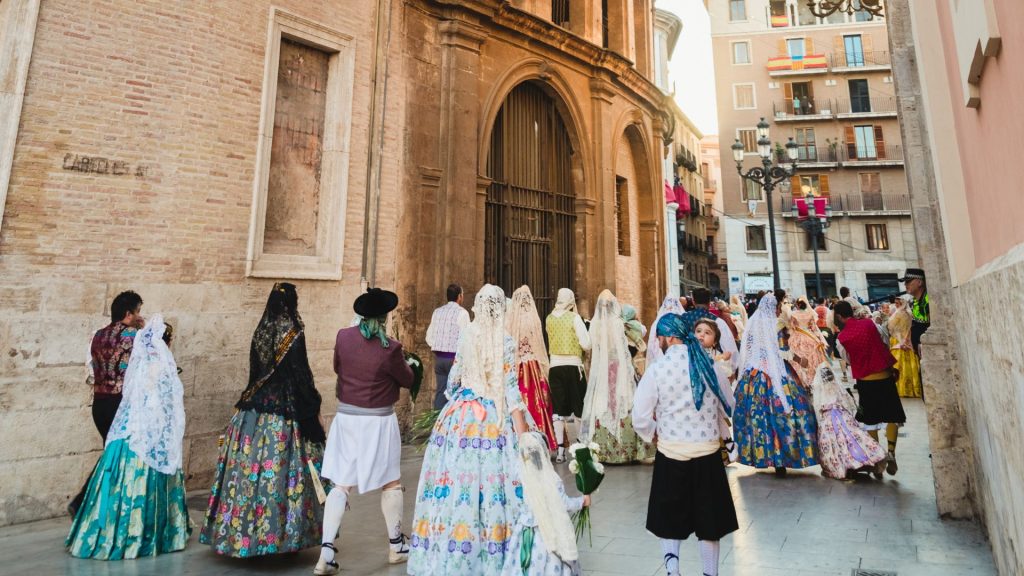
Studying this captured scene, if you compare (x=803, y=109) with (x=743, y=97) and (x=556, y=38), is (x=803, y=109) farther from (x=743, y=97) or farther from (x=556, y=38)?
(x=556, y=38)

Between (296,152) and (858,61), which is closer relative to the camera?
(296,152)

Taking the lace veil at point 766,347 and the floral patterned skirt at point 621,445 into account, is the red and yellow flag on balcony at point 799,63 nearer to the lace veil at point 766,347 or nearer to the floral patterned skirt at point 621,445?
the lace veil at point 766,347

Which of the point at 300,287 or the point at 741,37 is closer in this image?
the point at 300,287

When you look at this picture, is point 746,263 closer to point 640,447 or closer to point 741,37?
point 741,37

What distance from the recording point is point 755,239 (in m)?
38.5

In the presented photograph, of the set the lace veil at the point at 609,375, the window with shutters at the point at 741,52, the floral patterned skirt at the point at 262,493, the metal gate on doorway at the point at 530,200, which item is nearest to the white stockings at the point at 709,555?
the floral patterned skirt at the point at 262,493

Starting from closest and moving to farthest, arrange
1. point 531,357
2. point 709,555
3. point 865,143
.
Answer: point 709,555
point 531,357
point 865,143

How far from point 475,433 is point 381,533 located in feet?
6.01

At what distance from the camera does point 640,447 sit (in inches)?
302

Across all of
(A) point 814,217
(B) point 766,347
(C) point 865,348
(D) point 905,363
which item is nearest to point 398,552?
(B) point 766,347

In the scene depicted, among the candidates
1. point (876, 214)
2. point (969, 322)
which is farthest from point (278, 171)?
point (876, 214)

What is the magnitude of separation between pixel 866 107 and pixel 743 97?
7.65 metres

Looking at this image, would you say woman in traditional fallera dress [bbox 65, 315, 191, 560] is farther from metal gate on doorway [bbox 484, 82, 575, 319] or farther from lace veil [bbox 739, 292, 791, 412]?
metal gate on doorway [bbox 484, 82, 575, 319]

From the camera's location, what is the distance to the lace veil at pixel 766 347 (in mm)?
A: 6562
